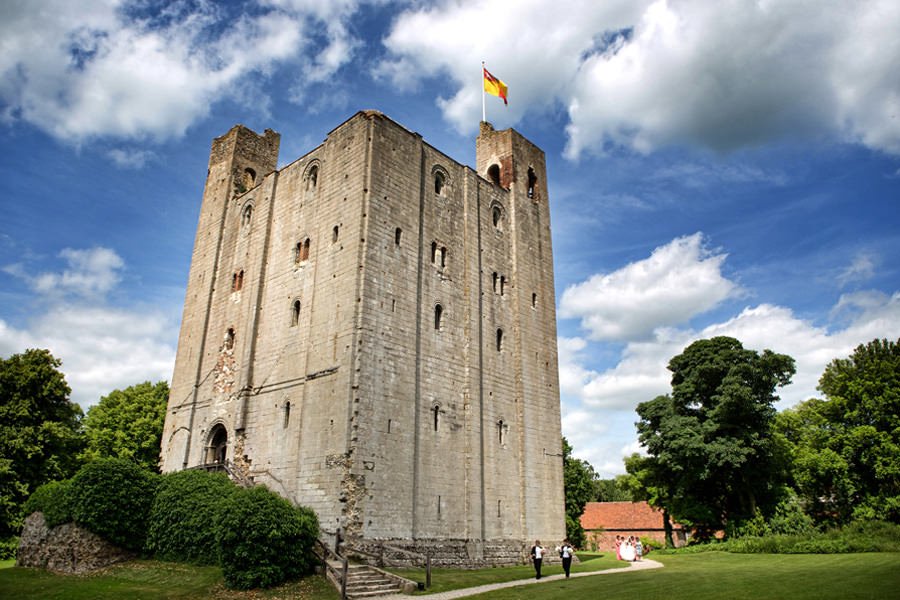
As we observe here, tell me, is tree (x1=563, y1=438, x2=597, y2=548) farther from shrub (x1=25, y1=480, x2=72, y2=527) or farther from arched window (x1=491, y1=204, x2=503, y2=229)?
shrub (x1=25, y1=480, x2=72, y2=527)

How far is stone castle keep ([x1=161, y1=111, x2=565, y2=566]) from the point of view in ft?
70.6

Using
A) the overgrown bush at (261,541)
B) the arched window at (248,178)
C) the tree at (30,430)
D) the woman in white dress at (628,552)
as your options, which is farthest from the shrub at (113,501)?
the woman in white dress at (628,552)

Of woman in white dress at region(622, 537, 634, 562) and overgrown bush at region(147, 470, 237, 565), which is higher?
overgrown bush at region(147, 470, 237, 565)

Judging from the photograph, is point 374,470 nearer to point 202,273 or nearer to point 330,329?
point 330,329

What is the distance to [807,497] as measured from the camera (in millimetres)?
34281

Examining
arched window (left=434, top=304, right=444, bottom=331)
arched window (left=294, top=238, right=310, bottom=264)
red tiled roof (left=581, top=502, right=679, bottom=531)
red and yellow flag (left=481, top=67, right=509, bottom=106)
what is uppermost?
red and yellow flag (left=481, top=67, right=509, bottom=106)

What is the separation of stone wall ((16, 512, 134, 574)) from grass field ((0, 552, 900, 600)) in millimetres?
434

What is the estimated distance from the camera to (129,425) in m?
38.4

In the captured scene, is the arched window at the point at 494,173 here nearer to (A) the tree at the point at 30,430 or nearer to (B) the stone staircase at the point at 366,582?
(B) the stone staircase at the point at 366,582

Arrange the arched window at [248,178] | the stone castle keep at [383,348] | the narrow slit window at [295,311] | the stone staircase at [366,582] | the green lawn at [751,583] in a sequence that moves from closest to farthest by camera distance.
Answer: the green lawn at [751,583]
the stone staircase at [366,582]
the stone castle keep at [383,348]
the narrow slit window at [295,311]
the arched window at [248,178]

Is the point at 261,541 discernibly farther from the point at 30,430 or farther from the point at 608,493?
the point at 608,493

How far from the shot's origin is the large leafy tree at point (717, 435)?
3200 cm

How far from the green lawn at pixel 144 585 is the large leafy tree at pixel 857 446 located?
27743 millimetres

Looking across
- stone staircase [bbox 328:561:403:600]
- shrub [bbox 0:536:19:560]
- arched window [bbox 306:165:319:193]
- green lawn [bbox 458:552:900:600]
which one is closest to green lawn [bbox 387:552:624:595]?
stone staircase [bbox 328:561:403:600]
